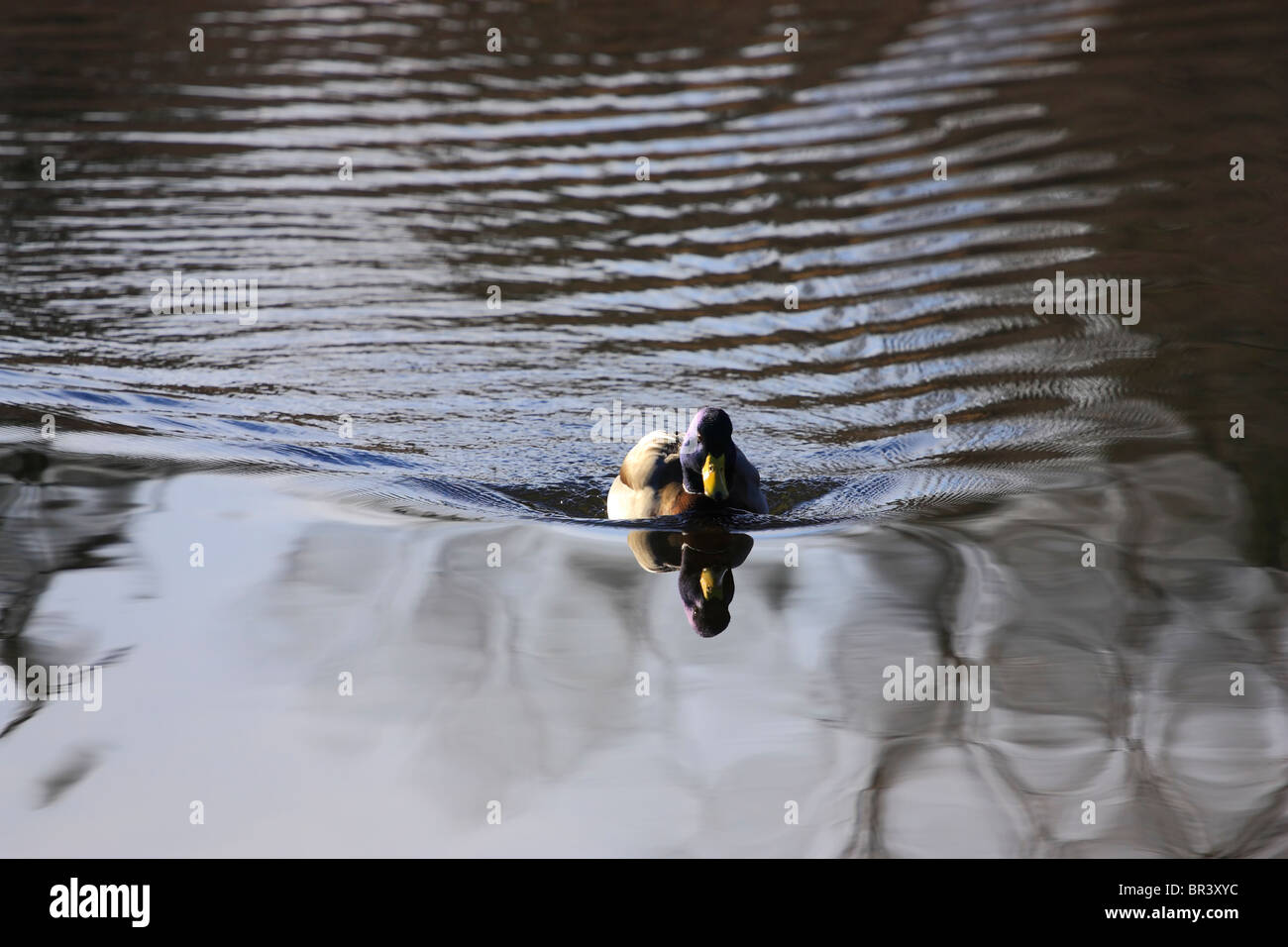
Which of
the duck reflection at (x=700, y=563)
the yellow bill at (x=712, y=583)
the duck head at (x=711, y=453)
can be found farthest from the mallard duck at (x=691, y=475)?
the yellow bill at (x=712, y=583)

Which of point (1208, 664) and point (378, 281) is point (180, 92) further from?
point (1208, 664)

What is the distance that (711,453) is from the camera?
7090mm

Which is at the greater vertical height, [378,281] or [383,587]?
[378,281]

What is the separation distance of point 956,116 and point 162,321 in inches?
298

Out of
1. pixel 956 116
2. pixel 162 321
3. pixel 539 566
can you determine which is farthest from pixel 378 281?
pixel 956 116

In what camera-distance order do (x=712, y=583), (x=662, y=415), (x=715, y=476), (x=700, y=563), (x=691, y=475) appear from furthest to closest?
(x=662, y=415), (x=691, y=475), (x=715, y=476), (x=700, y=563), (x=712, y=583)

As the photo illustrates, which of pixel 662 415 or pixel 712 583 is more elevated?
pixel 662 415

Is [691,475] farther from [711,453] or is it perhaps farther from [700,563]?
[700,563]

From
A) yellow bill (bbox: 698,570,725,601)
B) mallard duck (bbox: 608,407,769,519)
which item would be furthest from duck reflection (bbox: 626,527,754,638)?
mallard duck (bbox: 608,407,769,519)

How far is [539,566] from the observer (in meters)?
6.82

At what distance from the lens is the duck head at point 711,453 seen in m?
7.04

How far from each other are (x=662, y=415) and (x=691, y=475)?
6.80ft

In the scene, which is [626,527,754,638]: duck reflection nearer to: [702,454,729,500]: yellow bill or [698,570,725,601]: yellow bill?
[698,570,725,601]: yellow bill


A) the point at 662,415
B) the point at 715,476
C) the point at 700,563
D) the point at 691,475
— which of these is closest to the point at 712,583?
the point at 700,563
